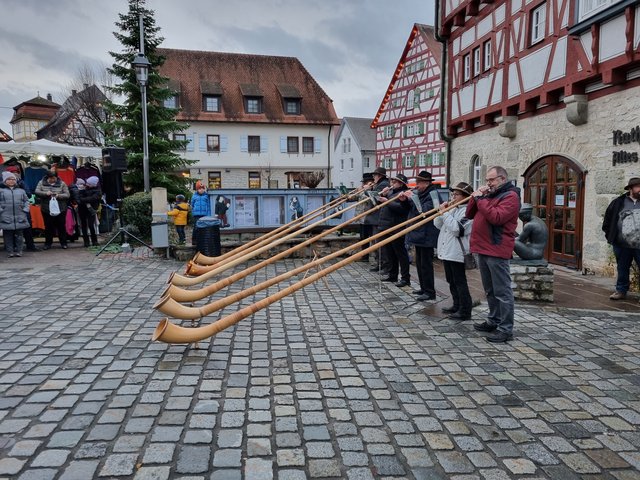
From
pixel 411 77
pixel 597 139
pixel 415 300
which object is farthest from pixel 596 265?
Result: pixel 411 77

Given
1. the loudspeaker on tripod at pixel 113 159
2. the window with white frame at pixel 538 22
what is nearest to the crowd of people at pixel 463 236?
the window with white frame at pixel 538 22

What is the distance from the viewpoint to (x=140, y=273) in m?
8.99

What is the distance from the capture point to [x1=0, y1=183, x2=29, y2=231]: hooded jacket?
10.1 meters

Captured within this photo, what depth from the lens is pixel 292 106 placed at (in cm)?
3784

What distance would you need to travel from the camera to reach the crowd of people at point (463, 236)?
17.0 ft

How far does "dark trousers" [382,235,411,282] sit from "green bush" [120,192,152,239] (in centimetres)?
672

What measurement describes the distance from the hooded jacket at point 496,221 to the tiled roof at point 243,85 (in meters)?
32.7

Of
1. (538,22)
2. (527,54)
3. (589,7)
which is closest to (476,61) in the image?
(527,54)

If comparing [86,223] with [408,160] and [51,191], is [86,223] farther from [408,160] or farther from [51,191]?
[408,160]

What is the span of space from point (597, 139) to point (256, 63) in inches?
1311

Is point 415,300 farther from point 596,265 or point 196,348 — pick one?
point 596,265

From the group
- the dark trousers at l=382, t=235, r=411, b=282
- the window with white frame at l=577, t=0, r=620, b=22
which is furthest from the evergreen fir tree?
the window with white frame at l=577, t=0, r=620, b=22

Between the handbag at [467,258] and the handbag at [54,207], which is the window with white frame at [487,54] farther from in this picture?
the handbag at [54,207]

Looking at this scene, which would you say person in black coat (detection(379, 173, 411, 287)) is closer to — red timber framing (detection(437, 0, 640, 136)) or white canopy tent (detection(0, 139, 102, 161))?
red timber framing (detection(437, 0, 640, 136))
